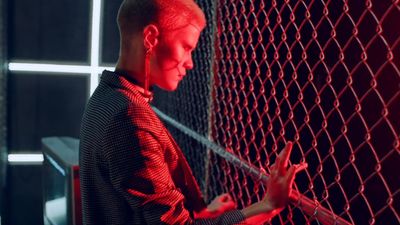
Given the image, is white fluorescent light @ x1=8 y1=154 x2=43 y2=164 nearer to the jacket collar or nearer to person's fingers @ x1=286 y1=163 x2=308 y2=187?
the jacket collar

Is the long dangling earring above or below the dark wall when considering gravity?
above

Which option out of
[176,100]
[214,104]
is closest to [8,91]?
[176,100]

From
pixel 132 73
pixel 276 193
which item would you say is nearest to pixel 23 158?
pixel 132 73

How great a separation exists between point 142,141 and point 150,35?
1.29ft

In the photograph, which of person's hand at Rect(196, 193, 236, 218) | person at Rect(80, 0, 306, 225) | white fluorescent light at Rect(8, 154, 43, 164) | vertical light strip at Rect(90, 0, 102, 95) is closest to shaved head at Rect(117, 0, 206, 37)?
person at Rect(80, 0, 306, 225)

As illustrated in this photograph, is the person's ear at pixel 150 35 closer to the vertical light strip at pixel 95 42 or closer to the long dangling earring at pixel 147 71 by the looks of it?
the long dangling earring at pixel 147 71

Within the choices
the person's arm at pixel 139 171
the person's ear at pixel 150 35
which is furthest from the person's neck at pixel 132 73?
the person's arm at pixel 139 171

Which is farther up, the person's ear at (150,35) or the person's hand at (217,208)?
the person's ear at (150,35)

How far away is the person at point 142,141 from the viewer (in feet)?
4.91

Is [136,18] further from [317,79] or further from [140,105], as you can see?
[317,79]

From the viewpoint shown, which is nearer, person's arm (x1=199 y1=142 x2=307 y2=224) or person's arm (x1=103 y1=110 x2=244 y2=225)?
person's arm (x1=103 y1=110 x2=244 y2=225)

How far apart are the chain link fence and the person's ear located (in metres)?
Answer: 0.71

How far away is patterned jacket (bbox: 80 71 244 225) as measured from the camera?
149 centimetres

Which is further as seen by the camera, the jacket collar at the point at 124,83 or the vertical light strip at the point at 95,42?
the vertical light strip at the point at 95,42
